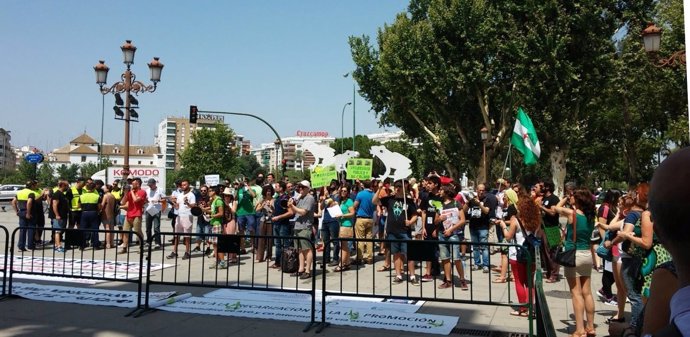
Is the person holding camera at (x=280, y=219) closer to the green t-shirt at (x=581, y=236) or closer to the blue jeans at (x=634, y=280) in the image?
the green t-shirt at (x=581, y=236)

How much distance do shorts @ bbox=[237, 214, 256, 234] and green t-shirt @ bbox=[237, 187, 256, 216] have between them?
75mm

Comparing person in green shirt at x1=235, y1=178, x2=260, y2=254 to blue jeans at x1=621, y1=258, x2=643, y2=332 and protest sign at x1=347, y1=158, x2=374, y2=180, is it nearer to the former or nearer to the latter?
protest sign at x1=347, y1=158, x2=374, y2=180

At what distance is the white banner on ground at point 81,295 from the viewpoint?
7.39 m

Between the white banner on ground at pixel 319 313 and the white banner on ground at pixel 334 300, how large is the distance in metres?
0.11

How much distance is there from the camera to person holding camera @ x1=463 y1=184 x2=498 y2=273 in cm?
1009

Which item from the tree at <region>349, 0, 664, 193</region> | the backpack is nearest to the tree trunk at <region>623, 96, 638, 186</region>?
the tree at <region>349, 0, 664, 193</region>

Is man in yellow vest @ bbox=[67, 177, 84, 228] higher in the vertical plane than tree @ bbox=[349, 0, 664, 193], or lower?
lower

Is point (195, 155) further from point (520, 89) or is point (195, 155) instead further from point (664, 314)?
point (664, 314)

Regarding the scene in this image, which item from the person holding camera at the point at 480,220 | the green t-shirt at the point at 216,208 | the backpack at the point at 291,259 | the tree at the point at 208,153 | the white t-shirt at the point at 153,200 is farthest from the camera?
the tree at the point at 208,153

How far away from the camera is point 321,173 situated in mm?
12773

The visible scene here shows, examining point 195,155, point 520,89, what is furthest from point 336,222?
point 195,155

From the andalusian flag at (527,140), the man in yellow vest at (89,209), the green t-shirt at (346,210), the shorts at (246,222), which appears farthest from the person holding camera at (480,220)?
the man in yellow vest at (89,209)

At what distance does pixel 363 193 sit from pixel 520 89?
18.5 metres

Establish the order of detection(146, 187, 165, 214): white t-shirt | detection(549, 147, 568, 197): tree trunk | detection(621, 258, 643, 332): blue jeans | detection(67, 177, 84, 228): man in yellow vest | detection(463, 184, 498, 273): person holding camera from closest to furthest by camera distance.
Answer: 1. detection(621, 258, 643, 332): blue jeans
2. detection(463, 184, 498, 273): person holding camera
3. detection(146, 187, 165, 214): white t-shirt
4. detection(67, 177, 84, 228): man in yellow vest
5. detection(549, 147, 568, 197): tree trunk
